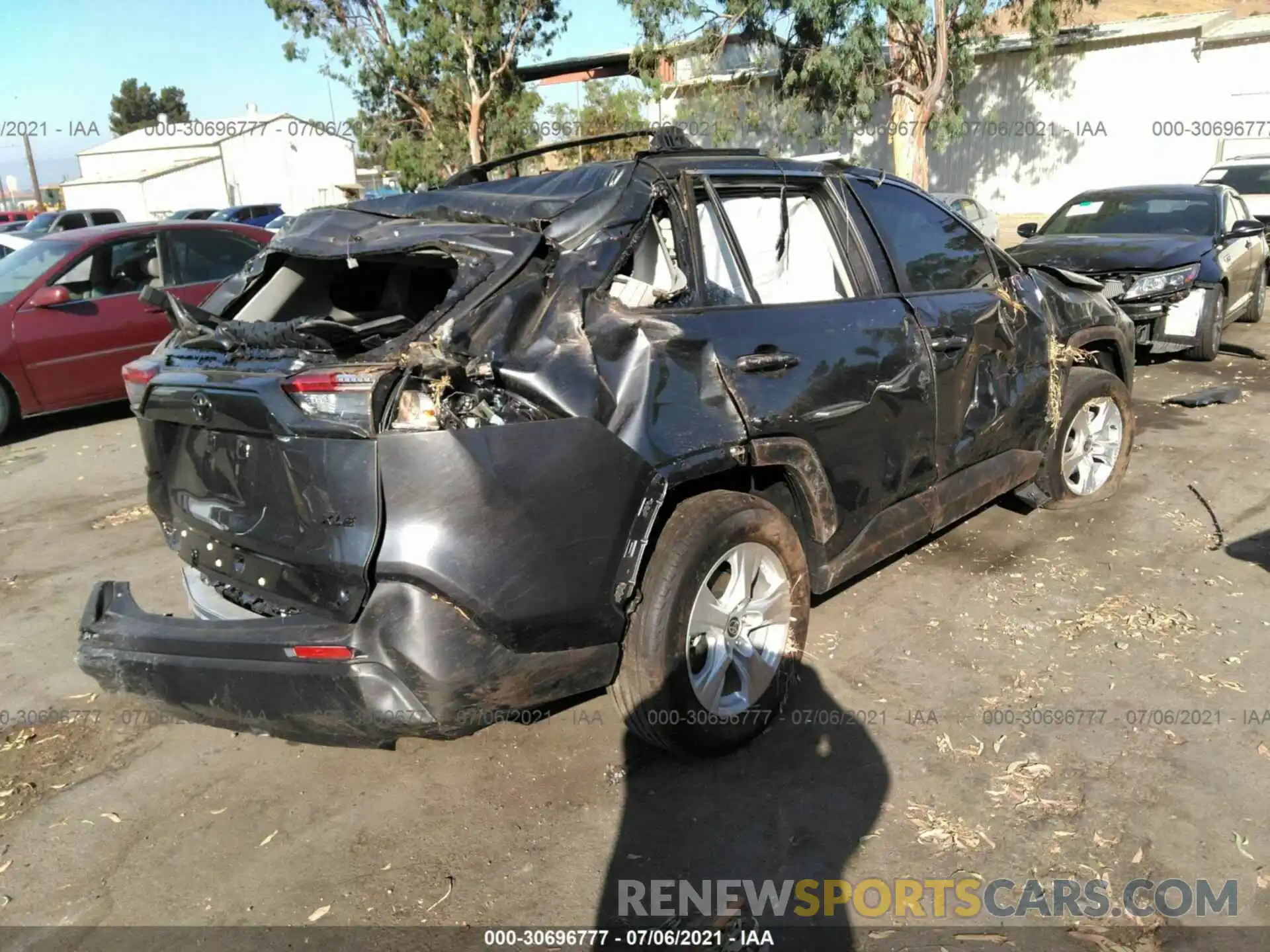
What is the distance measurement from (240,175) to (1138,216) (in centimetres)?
5040

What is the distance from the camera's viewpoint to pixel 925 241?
14.3 feet

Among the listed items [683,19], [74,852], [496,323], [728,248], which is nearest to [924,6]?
[683,19]

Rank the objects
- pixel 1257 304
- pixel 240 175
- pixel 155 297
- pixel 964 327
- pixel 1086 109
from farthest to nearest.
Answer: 1. pixel 240 175
2. pixel 1086 109
3. pixel 1257 304
4. pixel 964 327
5. pixel 155 297

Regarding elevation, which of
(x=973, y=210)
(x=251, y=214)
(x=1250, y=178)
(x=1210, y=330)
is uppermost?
(x=251, y=214)

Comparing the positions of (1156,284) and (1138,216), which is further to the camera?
(1138,216)

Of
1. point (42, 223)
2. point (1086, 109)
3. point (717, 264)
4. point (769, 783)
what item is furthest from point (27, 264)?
point (1086, 109)

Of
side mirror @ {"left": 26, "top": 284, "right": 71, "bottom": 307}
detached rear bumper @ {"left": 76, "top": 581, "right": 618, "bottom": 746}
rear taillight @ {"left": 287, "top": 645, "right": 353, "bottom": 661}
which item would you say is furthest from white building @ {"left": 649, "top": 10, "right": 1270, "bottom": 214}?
rear taillight @ {"left": 287, "top": 645, "right": 353, "bottom": 661}

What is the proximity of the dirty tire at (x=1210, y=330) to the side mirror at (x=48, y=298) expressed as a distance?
10083mm

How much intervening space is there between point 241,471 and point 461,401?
0.76m

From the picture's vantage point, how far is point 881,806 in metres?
Result: 3.08

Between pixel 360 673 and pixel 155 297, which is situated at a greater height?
pixel 155 297

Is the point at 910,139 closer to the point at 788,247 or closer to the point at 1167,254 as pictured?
the point at 1167,254

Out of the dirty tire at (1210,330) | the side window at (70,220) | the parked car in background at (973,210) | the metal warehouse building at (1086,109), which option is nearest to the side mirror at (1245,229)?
the dirty tire at (1210,330)

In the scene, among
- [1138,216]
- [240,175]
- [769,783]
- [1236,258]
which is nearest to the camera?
[769,783]
